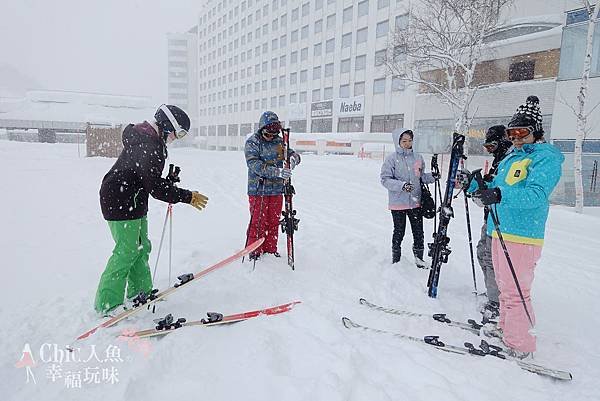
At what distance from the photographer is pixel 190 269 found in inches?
208

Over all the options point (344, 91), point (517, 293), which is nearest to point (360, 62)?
point (344, 91)

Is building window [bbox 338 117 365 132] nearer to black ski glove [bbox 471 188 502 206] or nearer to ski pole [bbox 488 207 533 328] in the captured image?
ski pole [bbox 488 207 533 328]

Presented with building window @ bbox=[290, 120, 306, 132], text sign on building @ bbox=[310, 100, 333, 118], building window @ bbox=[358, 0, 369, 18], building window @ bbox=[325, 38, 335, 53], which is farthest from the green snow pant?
building window @ bbox=[290, 120, 306, 132]

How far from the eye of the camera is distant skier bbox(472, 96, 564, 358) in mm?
3104

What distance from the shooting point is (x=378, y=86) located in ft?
125

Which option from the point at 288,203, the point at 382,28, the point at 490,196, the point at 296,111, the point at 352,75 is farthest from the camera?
the point at 296,111

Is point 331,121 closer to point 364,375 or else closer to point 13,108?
point 364,375

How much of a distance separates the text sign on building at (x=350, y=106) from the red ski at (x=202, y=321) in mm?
38014

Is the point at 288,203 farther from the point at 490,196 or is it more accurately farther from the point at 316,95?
the point at 316,95

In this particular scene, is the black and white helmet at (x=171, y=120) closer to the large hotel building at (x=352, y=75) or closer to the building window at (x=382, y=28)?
the large hotel building at (x=352, y=75)

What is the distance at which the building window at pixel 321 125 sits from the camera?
4437 centimetres

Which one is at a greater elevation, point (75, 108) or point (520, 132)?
point (75, 108)

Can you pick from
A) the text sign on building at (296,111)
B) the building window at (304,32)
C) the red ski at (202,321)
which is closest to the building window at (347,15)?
the building window at (304,32)

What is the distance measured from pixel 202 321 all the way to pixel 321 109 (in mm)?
43944
